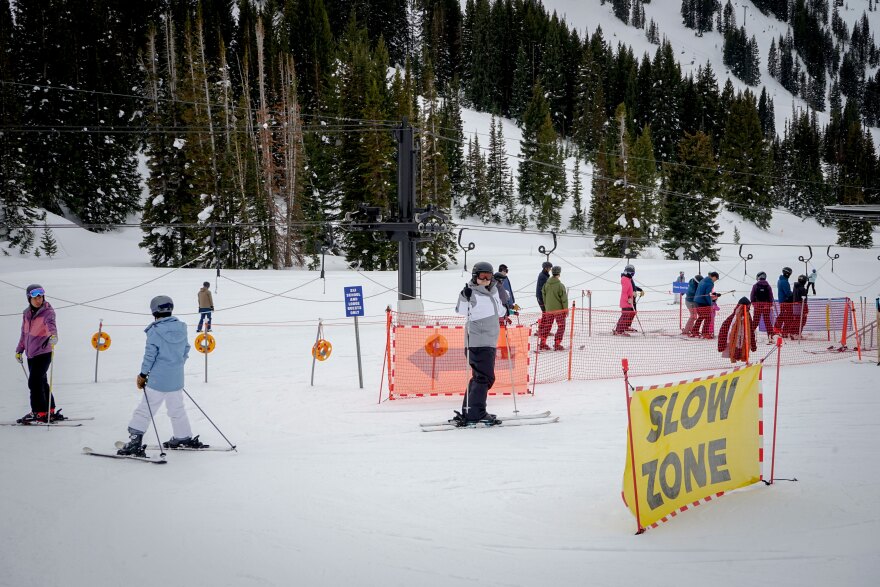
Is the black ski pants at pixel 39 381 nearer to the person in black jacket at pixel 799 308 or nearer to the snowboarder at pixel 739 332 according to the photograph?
the snowboarder at pixel 739 332

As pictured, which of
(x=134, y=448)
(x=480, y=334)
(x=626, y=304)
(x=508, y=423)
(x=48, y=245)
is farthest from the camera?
(x=48, y=245)

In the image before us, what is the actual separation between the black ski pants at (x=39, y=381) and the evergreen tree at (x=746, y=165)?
65.6m

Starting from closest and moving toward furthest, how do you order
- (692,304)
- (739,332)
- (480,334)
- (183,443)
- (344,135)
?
(183,443), (480,334), (739,332), (692,304), (344,135)

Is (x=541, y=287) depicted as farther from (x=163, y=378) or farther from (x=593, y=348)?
(x=163, y=378)

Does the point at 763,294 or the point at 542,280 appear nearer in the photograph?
the point at 763,294

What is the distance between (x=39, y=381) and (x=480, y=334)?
5.77 metres

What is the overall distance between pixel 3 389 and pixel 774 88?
19144cm

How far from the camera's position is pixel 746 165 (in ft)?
221

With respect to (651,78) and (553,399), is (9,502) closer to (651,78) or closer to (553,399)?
(553,399)

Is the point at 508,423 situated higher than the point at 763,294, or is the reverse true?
the point at 763,294

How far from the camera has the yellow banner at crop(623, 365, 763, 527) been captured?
14.5 feet

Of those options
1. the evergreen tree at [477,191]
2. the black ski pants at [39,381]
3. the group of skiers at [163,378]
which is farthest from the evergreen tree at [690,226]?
the black ski pants at [39,381]

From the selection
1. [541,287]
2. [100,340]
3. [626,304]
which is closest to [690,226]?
[626,304]

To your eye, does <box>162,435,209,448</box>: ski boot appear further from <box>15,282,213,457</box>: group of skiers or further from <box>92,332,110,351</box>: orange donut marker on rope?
<box>92,332,110,351</box>: orange donut marker on rope
